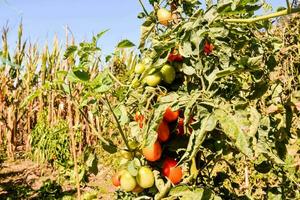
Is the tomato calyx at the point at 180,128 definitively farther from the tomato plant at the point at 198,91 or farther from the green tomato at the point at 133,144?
the green tomato at the point at 133,144

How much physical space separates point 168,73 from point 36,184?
4.82 metres

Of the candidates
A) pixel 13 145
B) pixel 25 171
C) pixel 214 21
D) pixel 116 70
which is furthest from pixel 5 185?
pixel 214 21

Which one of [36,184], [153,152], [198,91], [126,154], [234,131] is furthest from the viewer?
[36,184]

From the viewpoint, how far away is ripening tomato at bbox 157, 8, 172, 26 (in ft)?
3.86

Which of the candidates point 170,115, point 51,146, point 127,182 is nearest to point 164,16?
point 170,115

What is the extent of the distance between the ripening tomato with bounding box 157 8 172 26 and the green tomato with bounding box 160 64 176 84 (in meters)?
0.16

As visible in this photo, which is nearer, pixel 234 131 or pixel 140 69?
pixel 234 131

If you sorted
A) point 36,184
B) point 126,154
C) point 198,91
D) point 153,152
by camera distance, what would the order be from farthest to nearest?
point 36,184 < point 126,154 < point 153,152 < point 198,91

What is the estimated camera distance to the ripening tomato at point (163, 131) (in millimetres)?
1113

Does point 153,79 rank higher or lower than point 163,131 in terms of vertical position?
higher

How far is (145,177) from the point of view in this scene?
3.64 feet

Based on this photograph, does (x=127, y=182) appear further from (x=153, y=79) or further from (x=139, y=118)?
(x=153, y=79)

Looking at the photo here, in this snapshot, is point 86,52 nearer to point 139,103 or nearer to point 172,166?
point 139,103

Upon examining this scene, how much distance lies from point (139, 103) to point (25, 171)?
18.3ft
